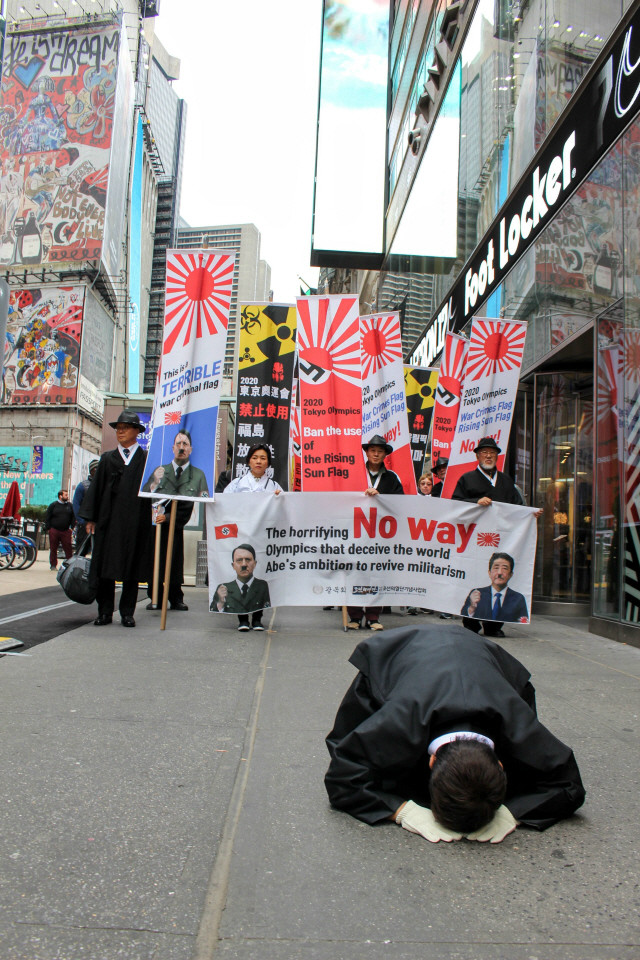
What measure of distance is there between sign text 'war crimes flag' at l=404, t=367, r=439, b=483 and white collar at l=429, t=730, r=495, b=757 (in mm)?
10543

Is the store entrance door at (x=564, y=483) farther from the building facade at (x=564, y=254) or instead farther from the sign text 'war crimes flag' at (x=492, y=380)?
the sign text 'war crimes flag' at (x=492, y=380)

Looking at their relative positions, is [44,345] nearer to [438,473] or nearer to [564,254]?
[438,473]

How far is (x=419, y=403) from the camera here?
13070mm

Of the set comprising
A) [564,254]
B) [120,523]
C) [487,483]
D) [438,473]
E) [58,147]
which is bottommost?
[120,523]

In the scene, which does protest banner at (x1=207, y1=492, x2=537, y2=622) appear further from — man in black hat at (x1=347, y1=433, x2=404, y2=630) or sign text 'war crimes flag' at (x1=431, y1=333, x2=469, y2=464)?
sign text 'war crimes flag' at (x1=431, y1=333, x2=469, y2=464)

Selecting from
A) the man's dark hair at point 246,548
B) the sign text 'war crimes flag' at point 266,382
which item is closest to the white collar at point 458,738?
the man's dark hair at point 246,548

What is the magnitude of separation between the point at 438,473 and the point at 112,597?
5.37 metres

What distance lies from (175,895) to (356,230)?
33.3 m

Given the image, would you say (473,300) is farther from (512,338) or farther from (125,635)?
(125,635)

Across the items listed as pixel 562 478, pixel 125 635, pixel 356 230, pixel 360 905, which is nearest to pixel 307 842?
pixel 360 905

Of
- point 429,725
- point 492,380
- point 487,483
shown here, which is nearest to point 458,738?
point 429,725

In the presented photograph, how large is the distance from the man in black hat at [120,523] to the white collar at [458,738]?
4.98 m

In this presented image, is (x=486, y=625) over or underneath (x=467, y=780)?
underneath

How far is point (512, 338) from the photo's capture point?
881cm
